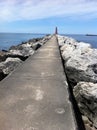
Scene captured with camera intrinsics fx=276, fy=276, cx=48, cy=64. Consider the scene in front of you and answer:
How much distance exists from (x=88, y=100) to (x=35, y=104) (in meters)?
0.75

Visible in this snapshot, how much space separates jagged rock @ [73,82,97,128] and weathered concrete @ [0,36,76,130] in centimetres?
18

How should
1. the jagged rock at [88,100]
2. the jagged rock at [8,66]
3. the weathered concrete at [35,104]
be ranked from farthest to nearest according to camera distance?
the jagged rock at [8,66] < the jagged rock at [88,100] < the weathered concrete at [35,104]

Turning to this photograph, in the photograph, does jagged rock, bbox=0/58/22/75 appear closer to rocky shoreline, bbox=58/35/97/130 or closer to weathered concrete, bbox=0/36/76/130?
weathered concrete, bbox=0/36/76/130

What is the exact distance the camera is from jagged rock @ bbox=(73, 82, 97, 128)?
3.09m

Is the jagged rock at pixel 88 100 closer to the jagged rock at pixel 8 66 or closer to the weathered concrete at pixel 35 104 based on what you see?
the weathered concrete at pixel 35 104

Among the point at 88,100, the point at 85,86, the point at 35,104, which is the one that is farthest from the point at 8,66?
the point at 35,104

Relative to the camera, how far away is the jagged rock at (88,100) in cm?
309

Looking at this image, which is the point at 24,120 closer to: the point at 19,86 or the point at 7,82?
the point at 19,86

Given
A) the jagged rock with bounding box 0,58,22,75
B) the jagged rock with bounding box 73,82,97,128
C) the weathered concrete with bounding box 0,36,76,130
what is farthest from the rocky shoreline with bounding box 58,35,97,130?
the jagged rock with bounding box 0,58,22,75

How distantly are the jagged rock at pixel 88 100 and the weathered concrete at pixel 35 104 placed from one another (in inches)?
7.3

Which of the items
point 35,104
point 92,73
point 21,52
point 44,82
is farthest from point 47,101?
point 21,52

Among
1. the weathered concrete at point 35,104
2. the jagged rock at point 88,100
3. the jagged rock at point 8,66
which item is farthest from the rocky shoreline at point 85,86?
the jagged rock at point 8,66

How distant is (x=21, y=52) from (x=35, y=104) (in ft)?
18.2

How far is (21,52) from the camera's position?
816 centimetres
